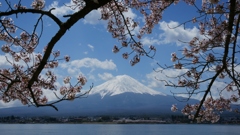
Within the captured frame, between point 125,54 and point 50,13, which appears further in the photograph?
point 125,54

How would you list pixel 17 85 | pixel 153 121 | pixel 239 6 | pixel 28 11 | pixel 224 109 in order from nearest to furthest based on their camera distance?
pixel 28 11, pixel 239 6, pixel 17 85, pixel 224 109, pixel 153 121

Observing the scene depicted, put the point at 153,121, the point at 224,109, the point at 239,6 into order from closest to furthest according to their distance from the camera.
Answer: the point at 239,6
the point at 224,109
the point at 153,121

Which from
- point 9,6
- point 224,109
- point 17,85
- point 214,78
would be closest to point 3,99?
point 17,85

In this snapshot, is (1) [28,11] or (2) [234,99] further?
(2) [234,99]

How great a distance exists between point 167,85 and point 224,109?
195 cm

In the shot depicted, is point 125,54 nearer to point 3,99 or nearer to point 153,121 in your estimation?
point 3,99

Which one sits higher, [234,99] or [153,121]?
[153,121]

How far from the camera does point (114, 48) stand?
15.5ft

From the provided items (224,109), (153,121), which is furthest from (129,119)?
(224,109)

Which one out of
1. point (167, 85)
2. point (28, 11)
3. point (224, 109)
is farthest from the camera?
point (224, 109)

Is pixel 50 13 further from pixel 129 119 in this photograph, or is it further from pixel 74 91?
pixel 129 119

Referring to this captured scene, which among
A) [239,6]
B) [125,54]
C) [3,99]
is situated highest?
[239,6]

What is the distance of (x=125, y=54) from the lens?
482 cm

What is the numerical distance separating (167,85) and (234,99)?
2023 mm
